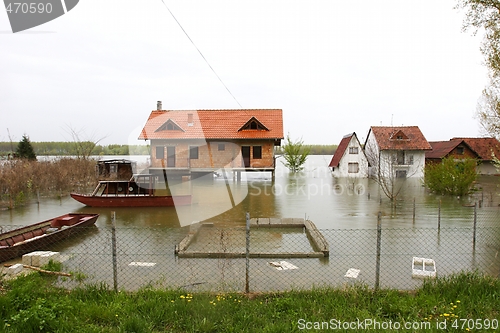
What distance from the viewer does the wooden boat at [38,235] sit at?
362 inches

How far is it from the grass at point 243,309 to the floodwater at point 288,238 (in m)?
1.26

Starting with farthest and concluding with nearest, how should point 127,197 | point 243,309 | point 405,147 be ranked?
point 405,147
point 127,197
point 243,309

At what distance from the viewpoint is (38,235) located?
11.0 m

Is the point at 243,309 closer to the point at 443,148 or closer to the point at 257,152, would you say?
the point at 257,152

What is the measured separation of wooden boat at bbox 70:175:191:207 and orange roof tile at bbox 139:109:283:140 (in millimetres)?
8374

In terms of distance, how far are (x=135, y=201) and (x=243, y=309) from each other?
14334 millimetres

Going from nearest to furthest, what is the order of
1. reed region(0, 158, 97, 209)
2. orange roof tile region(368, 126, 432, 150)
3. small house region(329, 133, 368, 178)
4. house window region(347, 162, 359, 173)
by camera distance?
reed region(0, 158, 97, 209), orange roof tile region(368, 126, 432, 150), small house region(329, 133, 368, 178), house window region(347, 162, 359, 173)

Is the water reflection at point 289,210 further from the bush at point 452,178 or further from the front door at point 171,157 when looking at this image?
the front door at point 171,157

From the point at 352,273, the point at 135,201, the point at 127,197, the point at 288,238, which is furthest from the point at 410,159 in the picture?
the point at 352,273

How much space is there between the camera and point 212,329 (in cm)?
462

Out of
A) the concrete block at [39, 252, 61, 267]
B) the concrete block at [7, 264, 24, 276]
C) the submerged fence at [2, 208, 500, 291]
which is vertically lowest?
the submerged fence at [2, 208, 500, 291]

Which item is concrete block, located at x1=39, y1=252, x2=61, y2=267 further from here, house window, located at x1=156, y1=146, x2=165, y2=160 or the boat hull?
house window, located at x1=156, y1=146, x2=165, y2=160

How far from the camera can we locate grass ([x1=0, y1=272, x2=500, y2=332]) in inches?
182

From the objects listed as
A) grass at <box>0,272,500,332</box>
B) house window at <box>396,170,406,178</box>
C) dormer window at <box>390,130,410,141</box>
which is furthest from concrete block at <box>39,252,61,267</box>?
house window at <box>396,170,406,178</box>
